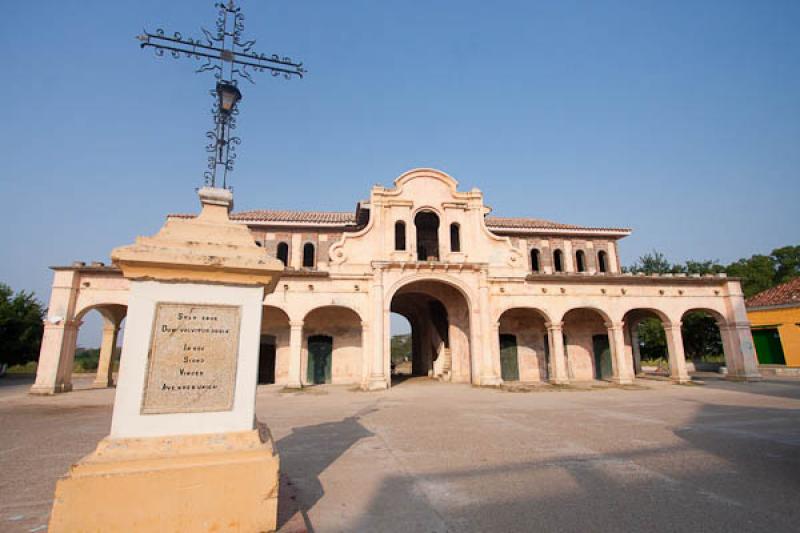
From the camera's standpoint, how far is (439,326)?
23500 millimetres

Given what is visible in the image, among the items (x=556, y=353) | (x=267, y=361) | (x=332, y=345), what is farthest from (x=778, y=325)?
(x=267, y=361)

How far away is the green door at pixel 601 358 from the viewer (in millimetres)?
23000

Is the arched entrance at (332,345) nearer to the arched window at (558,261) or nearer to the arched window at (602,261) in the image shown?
the arched window at (558,261)

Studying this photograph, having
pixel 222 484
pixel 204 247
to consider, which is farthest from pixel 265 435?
pixel 204 247

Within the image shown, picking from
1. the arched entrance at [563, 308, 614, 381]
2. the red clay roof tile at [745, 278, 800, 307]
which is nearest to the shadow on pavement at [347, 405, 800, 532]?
the arched entrance at [563, 308, 614, 381]

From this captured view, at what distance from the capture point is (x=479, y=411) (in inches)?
406

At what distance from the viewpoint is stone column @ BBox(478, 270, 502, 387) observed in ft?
58.3

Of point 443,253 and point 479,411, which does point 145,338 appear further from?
point 443,253

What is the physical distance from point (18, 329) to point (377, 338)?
27.2 meters

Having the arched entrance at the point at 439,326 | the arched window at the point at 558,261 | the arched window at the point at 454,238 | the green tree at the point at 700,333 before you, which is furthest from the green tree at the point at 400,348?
the arched window at the point at 454,238

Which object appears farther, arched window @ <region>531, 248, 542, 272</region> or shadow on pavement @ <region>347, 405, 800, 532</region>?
arched window @ <region>531, 248, 542, 272</region>

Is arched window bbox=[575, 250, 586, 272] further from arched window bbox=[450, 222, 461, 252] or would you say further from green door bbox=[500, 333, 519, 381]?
arched window bbox=[450, 222, 461, 252]

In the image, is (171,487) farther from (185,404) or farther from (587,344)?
(587,344)

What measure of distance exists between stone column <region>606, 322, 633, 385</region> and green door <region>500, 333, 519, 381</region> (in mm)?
5088
